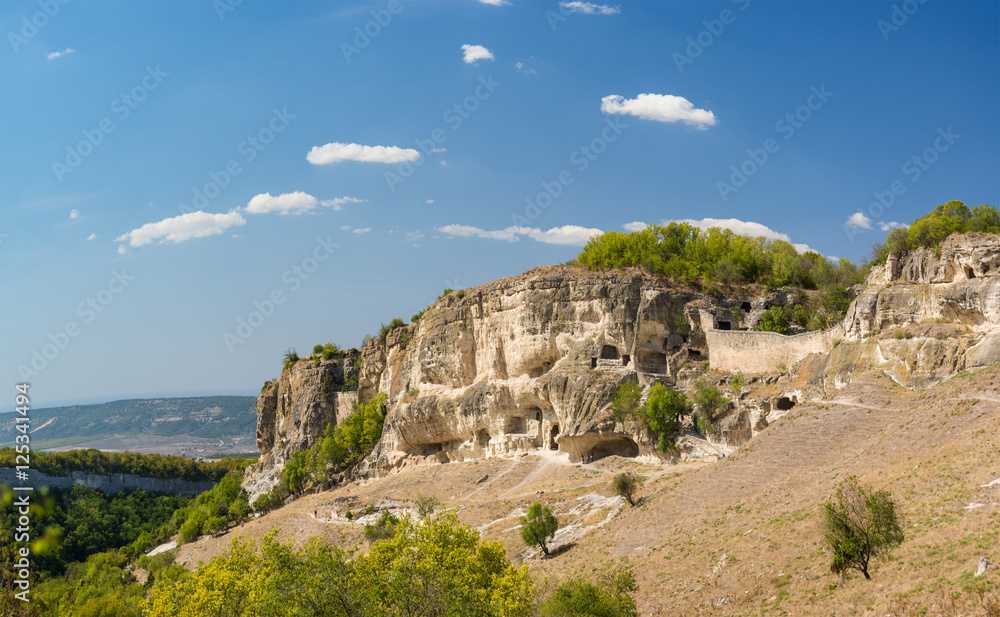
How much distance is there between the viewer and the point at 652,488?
3691 cm

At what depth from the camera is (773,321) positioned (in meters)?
48.0

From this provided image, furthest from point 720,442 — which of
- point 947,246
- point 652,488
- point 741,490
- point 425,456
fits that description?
point 425,456

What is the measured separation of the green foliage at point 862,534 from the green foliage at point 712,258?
32286mm

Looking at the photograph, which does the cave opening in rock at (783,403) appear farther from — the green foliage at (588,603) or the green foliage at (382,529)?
the green foliage at (382,529)

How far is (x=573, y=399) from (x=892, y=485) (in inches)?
953

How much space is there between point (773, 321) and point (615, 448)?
484 inches

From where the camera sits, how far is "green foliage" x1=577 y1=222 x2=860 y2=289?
53719mm

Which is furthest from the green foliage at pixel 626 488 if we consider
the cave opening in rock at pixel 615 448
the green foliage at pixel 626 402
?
the cave opening in rock at pixel 615 448

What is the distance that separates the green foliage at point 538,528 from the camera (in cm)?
3331

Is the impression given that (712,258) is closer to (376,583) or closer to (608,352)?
(608,352)

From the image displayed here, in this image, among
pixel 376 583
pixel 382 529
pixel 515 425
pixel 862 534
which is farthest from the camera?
pixel 515 425

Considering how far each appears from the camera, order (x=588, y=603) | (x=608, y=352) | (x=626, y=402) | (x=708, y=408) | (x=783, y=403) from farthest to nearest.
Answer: (x=608, y=352), (x=626, y=402), (x=708, y=408), (x=783, y=403), (x=588, y=603)

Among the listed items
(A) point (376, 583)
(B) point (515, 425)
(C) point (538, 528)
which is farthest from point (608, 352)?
(A) point (376, 583)

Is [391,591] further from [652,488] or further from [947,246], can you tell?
[947,246]
